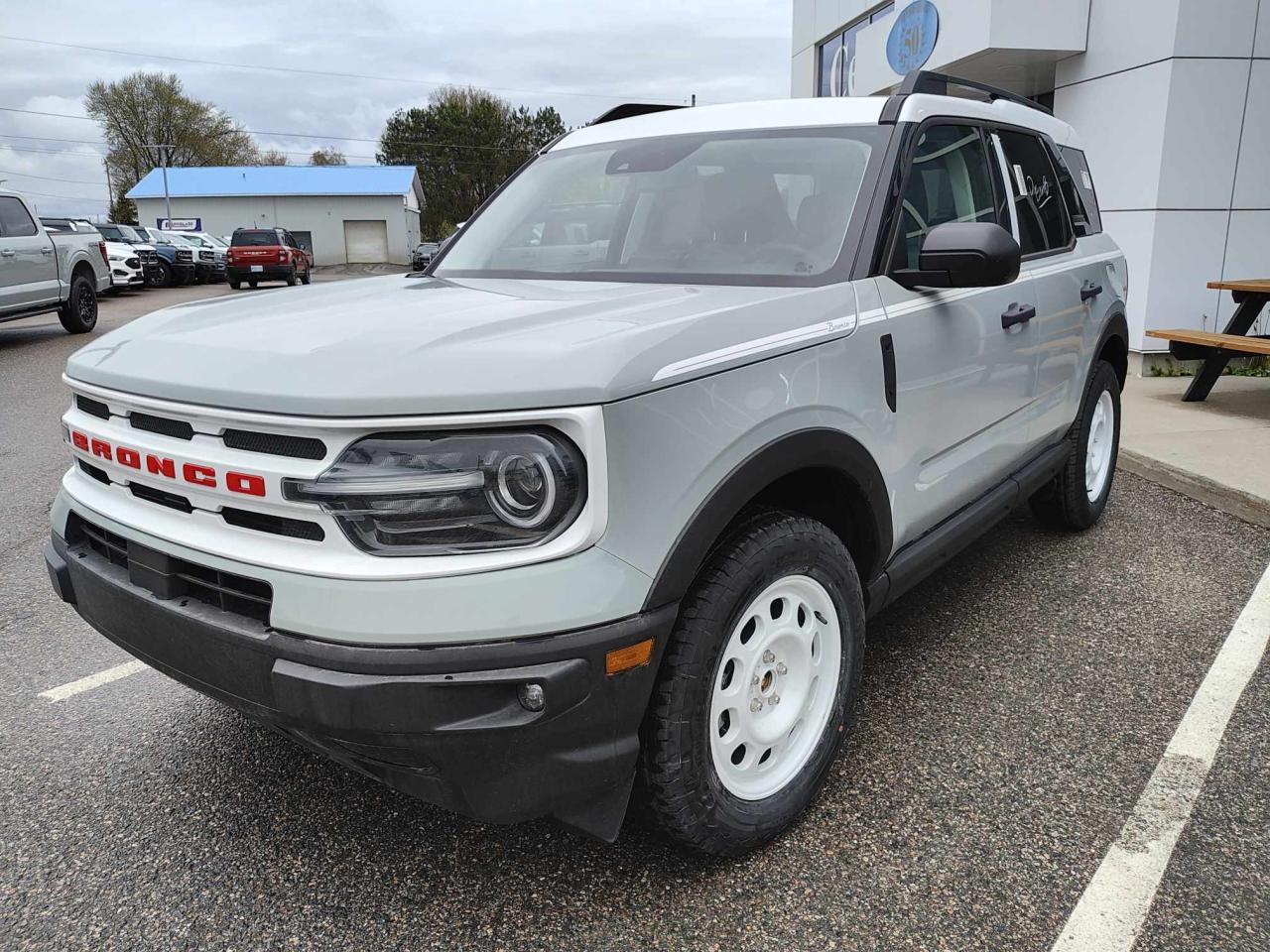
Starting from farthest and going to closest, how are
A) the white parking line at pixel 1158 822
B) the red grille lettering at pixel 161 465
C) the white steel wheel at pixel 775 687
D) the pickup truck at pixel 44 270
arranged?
the pickup truck at pixel 44 270 → the white steel wheel at pixel 775 687 → the white parking line at pixel 1158 822 → the red grille lettering at pixel 161 465

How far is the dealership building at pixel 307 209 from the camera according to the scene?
51.1 meters

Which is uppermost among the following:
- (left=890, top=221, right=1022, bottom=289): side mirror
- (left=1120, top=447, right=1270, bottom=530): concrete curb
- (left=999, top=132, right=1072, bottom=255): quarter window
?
(left=999, top=132, right=1072, bottom=255): quarter window

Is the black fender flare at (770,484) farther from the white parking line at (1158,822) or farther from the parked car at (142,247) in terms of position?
the parked car at (142,247)

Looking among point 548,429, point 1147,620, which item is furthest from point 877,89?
point 548,429

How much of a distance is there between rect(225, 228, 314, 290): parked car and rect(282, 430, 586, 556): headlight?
86.7ft

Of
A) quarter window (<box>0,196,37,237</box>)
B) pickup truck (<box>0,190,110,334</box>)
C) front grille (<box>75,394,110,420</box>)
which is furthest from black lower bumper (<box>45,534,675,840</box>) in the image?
quarter window (<box>0,196,37,237</box>)

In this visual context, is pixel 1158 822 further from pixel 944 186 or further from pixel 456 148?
pixel 456 148

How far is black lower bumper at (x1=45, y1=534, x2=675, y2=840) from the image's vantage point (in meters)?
1.72

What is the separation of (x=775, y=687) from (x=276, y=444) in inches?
50.8

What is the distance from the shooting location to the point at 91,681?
10.9 feet

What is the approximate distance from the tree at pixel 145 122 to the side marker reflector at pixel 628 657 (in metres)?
69.9

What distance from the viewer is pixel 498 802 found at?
1.83m

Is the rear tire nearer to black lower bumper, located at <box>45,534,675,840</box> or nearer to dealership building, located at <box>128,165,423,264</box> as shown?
black lower bumper, located at <box>45,534,675,840</box>

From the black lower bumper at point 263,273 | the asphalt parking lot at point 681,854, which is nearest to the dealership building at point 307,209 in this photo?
the black lower bumper at point 263,273
